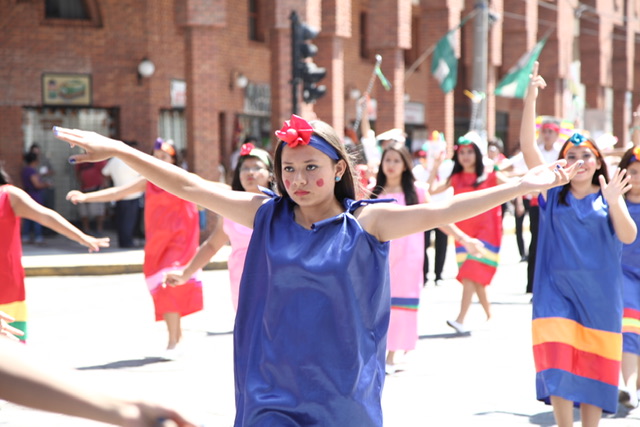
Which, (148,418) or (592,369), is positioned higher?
(148,418)

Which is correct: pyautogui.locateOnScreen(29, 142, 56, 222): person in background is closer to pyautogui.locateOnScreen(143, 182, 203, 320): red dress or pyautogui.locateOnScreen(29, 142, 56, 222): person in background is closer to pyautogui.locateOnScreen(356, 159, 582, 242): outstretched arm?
pyautogui.locateOnScreen(143, 182, 203, 320): red dress

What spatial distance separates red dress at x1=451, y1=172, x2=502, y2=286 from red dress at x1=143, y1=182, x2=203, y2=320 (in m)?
2.89

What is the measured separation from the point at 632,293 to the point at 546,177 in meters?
3.78

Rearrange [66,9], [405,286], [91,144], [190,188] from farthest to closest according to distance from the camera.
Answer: [66,9], [405,286], [190,188], [91,144]

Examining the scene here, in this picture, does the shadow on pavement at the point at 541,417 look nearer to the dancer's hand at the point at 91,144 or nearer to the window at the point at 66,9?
the dancer's hand at the point at 91,144

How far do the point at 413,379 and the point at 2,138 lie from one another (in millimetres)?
14701

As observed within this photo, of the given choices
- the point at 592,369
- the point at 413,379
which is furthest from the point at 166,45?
the point at 592,369

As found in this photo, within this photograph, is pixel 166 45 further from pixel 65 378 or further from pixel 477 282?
pixel 65 378

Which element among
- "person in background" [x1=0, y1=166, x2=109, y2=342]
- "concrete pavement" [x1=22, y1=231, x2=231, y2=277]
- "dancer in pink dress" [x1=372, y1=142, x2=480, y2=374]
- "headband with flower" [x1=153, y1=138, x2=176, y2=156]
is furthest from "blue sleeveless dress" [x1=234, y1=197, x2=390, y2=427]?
"concrete pavement" [x1=22, y1=231, x2=231, y2=277]

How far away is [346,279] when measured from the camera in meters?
3.67

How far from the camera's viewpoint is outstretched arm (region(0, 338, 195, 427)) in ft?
5.78

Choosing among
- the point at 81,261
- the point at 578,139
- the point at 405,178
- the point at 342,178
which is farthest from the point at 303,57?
the point at 342,178

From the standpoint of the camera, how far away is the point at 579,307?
6094mm

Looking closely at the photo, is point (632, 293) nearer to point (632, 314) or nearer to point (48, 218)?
point (632, 314)
